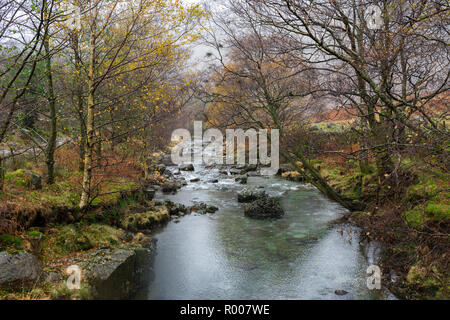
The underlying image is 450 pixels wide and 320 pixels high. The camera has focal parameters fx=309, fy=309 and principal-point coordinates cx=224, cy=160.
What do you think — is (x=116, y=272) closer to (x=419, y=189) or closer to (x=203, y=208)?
(x=203, y=208)

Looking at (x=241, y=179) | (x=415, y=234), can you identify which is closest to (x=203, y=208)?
(x=241, y=179)

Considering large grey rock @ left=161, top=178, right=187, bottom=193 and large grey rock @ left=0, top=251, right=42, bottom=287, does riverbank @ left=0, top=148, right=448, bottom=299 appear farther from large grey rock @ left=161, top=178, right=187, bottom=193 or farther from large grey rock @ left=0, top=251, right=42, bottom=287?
large grey rock @ left=161, top=178, right=187, bottom=193

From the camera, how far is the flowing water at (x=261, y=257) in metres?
6.73

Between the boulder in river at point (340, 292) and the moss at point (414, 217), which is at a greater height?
the moss at point (414, 217)

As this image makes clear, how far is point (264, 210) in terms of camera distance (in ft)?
40.1

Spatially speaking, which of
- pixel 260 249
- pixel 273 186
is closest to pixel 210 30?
pixel 260 249

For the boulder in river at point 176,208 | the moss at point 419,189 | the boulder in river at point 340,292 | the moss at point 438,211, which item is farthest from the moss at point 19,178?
the moss at point 419,189

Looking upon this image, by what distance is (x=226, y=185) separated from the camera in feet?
58.4

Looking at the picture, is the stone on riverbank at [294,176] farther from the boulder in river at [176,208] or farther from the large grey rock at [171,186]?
the boulder in river at [176,208]

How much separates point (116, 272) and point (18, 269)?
185 cm

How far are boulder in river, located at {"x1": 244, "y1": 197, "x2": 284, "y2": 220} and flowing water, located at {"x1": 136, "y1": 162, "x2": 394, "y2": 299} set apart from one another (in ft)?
1.12

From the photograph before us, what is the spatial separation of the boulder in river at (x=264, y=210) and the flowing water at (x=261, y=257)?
34 centimetres

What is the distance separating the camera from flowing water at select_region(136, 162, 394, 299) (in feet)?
22.1

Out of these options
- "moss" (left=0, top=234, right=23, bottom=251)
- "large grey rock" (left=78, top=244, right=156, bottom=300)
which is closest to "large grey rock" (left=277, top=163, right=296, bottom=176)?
Result: "large grey rock" (left=78, top=244, right=156, bottom=300)
